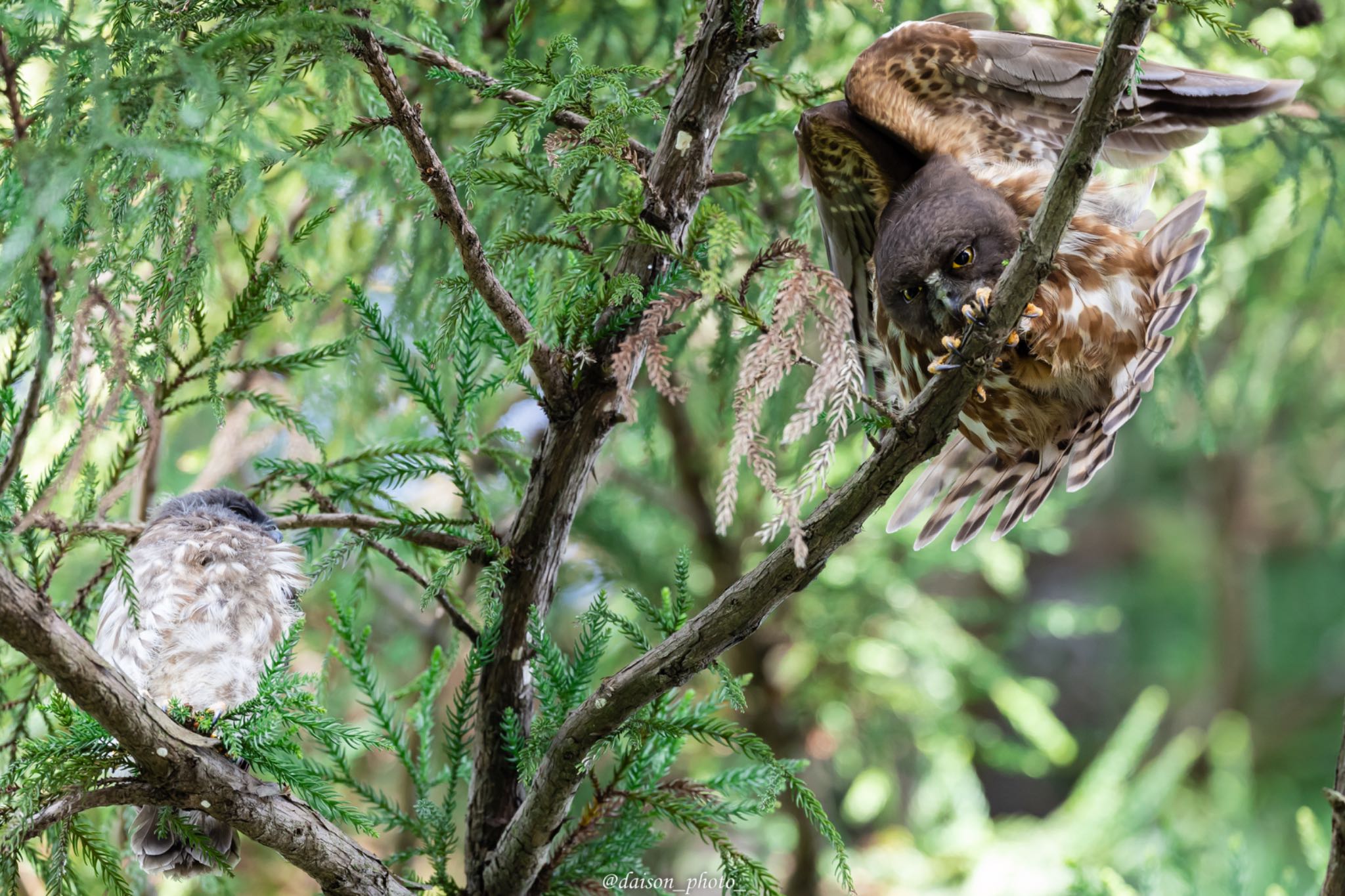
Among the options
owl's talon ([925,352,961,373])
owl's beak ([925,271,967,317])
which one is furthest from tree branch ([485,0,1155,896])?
owl's beak ([925,271,967,317])

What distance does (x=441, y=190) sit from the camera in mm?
1711

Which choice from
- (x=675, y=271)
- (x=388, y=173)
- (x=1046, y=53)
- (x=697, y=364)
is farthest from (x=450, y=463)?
(x=697, y=364)

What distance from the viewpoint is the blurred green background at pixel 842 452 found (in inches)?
125

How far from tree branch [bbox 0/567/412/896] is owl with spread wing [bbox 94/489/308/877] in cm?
47

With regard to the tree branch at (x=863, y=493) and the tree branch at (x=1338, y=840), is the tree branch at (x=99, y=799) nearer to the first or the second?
the tree branch at (x=863, y=493)

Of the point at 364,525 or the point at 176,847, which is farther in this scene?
the point at 364,525

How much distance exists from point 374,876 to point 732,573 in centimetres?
300

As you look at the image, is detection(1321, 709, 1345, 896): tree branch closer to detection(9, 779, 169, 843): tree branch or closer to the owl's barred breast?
the owl's barred breast

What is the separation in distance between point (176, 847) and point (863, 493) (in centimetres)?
145

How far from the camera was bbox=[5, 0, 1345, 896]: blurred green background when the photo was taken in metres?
3.18

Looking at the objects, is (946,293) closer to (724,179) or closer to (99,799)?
(724,179)

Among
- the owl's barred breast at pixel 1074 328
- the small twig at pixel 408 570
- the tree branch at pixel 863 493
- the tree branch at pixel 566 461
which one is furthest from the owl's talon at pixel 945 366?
the small twig at pixel 408 570

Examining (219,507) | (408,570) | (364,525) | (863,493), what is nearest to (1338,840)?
(863,493)

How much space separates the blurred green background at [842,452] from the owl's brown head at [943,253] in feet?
0.96
